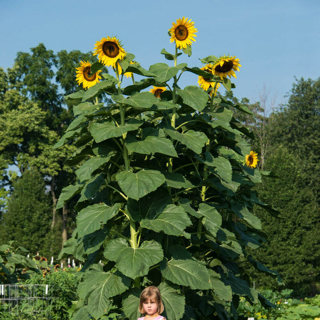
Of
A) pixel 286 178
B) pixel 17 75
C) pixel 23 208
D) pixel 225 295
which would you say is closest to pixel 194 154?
pixel 225 295

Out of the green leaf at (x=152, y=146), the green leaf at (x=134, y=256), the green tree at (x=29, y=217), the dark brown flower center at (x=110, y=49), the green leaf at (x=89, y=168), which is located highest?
the green tree at (x=29, y=217)

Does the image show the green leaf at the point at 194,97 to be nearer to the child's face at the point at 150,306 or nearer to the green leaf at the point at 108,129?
the green leaf at the point at 108,129

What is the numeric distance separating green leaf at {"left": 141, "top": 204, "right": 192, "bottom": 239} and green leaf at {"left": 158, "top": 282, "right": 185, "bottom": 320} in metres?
0.55

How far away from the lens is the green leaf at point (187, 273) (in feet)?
14.9

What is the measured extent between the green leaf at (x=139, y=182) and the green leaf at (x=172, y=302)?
3.08 feet

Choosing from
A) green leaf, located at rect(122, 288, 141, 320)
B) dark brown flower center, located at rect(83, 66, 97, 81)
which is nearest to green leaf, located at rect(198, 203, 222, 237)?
green leaf, located at rect(122, 288, 141, 320)

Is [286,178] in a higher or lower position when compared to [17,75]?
lower

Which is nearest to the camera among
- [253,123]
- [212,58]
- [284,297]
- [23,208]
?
[212,58]

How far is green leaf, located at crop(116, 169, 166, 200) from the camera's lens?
431 centimetres

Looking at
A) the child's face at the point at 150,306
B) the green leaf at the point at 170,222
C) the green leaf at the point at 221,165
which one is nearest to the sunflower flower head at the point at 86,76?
the green leaf at the point at 221,165

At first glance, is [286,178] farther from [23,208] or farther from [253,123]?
[253,123]

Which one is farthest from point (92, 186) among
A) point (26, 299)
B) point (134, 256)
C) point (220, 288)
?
point (26, 299)

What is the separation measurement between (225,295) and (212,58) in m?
2.24

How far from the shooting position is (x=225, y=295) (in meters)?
4.95
